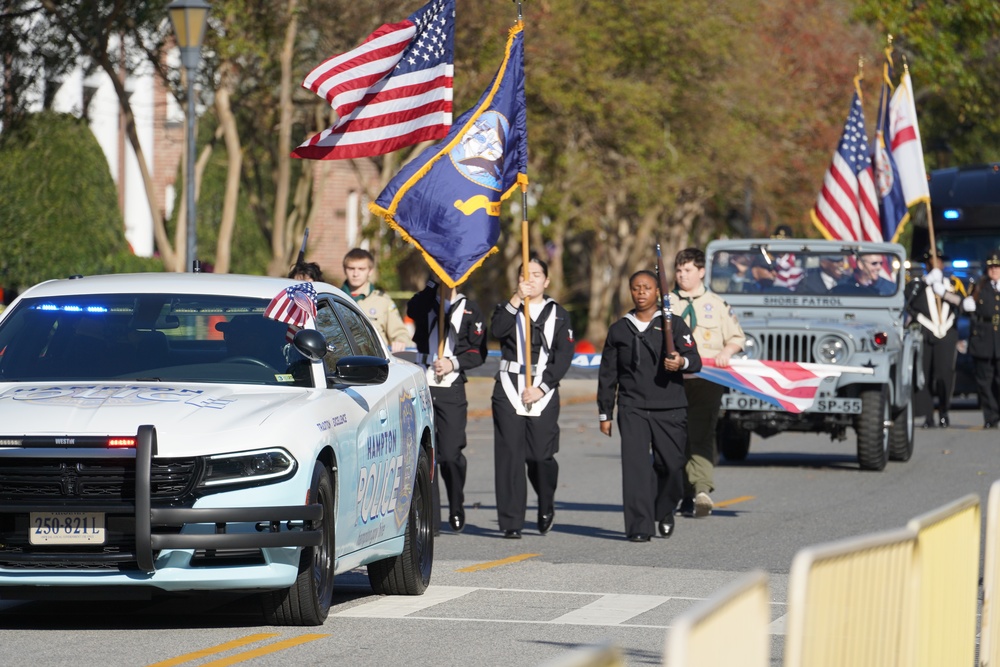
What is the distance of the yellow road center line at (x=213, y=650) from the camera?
25.0 ft

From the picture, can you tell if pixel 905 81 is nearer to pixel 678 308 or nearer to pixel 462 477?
pixel 678 308

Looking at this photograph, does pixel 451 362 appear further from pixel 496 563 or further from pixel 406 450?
pixel 406 450

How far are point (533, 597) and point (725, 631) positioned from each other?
243 inches

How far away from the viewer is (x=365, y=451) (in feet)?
29.7

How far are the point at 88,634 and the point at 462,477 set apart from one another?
5028mm

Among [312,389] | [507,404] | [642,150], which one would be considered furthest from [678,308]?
[642,150]

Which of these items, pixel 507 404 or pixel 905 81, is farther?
pixel 905 81

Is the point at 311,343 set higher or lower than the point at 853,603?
higher

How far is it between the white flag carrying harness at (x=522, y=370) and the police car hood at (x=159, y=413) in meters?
4.33

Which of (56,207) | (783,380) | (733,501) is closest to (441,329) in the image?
(733,501)

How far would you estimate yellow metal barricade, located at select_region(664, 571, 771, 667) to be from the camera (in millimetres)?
3367

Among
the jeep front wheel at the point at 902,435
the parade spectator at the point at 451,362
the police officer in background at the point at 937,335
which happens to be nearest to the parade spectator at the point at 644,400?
the parade spectator at the point at 451,362

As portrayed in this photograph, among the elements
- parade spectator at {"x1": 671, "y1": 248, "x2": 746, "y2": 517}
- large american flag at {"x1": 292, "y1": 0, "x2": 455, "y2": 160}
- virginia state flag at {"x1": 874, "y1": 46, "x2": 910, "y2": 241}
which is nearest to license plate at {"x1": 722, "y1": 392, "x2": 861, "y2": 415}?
parade spectator at {"x1": 671, "y1": 248, "x2": 746, "y2": 517}

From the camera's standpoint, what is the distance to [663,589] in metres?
10.1
